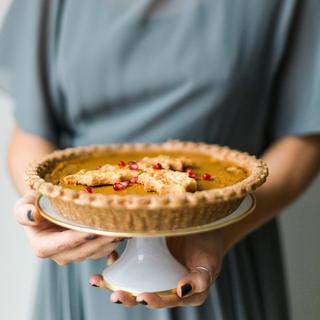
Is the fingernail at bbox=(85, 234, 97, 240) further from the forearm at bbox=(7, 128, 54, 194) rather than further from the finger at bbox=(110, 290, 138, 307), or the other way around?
the forearm at bbox=(7, 128, 54, 194)

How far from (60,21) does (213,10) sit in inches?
8.8

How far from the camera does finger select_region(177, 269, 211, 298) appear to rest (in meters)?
0.57

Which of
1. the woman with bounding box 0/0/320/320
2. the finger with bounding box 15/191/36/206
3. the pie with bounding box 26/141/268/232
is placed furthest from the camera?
the woman with bounding box 0/0/320/320

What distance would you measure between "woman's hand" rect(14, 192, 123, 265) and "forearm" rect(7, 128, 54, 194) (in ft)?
0.58

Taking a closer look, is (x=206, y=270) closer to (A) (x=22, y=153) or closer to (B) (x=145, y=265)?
(B) (x=145, y=265)

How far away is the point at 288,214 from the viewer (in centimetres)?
115

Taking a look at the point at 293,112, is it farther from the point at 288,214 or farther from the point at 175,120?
the point at 288,214

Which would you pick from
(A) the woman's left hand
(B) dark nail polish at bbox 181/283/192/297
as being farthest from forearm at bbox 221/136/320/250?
(B) dark nail polish at bbox 181/283/192/297

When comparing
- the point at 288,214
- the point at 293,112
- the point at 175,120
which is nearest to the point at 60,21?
the point at 175,120

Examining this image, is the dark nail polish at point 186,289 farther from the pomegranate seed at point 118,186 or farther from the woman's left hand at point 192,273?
the pomegranate seed at point 118,186

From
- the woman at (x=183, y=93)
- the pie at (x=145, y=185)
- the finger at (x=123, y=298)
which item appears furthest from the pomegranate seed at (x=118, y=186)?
the woman at (x=183, y=93)

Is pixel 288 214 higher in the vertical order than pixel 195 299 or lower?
lower

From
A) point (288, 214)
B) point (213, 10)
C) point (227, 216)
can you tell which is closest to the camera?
point (227, 216)

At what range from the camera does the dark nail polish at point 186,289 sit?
57cm
